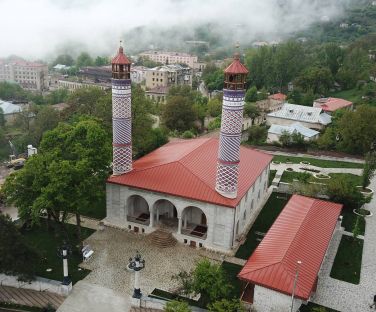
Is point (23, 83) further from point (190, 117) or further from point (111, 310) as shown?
point (111, 310)

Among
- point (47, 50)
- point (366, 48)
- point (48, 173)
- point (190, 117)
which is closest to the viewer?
point (48, 173)

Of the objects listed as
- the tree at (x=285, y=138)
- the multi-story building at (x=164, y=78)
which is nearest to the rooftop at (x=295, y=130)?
the tree at (x=285, y=138)

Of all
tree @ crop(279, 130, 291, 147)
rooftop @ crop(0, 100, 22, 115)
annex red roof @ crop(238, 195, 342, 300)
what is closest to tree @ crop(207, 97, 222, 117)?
tree @ crop(279, 130, 291, 147)

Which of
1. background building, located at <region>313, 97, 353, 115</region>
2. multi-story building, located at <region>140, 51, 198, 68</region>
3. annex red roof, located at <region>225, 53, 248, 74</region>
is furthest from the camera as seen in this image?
multi-story building, located at <region>140, 51, 198, 68</region>

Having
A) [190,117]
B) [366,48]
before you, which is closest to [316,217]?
[190,117]

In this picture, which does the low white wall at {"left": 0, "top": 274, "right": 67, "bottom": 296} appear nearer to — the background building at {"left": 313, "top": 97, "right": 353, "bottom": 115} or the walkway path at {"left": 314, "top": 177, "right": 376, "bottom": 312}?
the walkway path at {"left": 314, "top": 177, "right": 376, "bottom": 312}

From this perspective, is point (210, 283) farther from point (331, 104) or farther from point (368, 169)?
point (331, 104)
